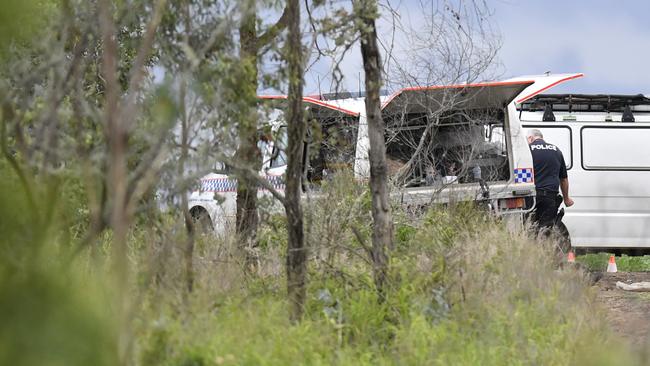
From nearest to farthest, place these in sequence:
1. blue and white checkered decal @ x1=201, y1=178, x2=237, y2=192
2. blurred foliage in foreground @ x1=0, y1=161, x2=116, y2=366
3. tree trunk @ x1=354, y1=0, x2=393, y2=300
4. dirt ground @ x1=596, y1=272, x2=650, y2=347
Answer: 1. blurred foliage in foreground @ x1=0, y1=161, x2=116, y2=366
2. tree trunk @ x1=354, y1=0, x2=393, y2=300
3. dirt ground @ x1=596, y1=272, x2=650, y2=347
4. blue and white checkered decal @ x1=201, y1=178, x2=237, y2=192

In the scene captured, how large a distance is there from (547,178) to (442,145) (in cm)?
154

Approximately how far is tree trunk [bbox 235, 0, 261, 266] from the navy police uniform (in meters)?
5.29

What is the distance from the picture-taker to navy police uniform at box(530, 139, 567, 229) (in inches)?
524

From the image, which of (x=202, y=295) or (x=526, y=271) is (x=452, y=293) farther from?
(x=202, y=295)

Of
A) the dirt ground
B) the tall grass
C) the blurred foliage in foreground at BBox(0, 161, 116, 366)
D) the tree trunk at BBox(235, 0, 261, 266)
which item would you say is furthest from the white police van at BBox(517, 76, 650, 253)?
the blurred foliage in foreground at BBox(0, 161, 116, 366)

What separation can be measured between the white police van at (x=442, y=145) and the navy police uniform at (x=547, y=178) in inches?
22.6

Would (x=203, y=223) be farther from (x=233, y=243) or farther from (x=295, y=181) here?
(x=295, y=181)

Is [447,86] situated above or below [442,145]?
above

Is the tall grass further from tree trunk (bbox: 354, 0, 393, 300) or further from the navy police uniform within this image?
the navy police uniform

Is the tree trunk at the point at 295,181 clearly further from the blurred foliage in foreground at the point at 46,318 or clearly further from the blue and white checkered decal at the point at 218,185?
the blue and white checkered decal at the point at 218,185

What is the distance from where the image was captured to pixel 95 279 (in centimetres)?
398

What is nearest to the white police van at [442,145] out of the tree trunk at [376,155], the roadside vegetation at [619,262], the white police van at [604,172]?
the white police van at [604,172]

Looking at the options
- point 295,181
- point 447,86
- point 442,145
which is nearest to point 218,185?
point 442,145

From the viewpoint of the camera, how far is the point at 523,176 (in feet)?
41.8
